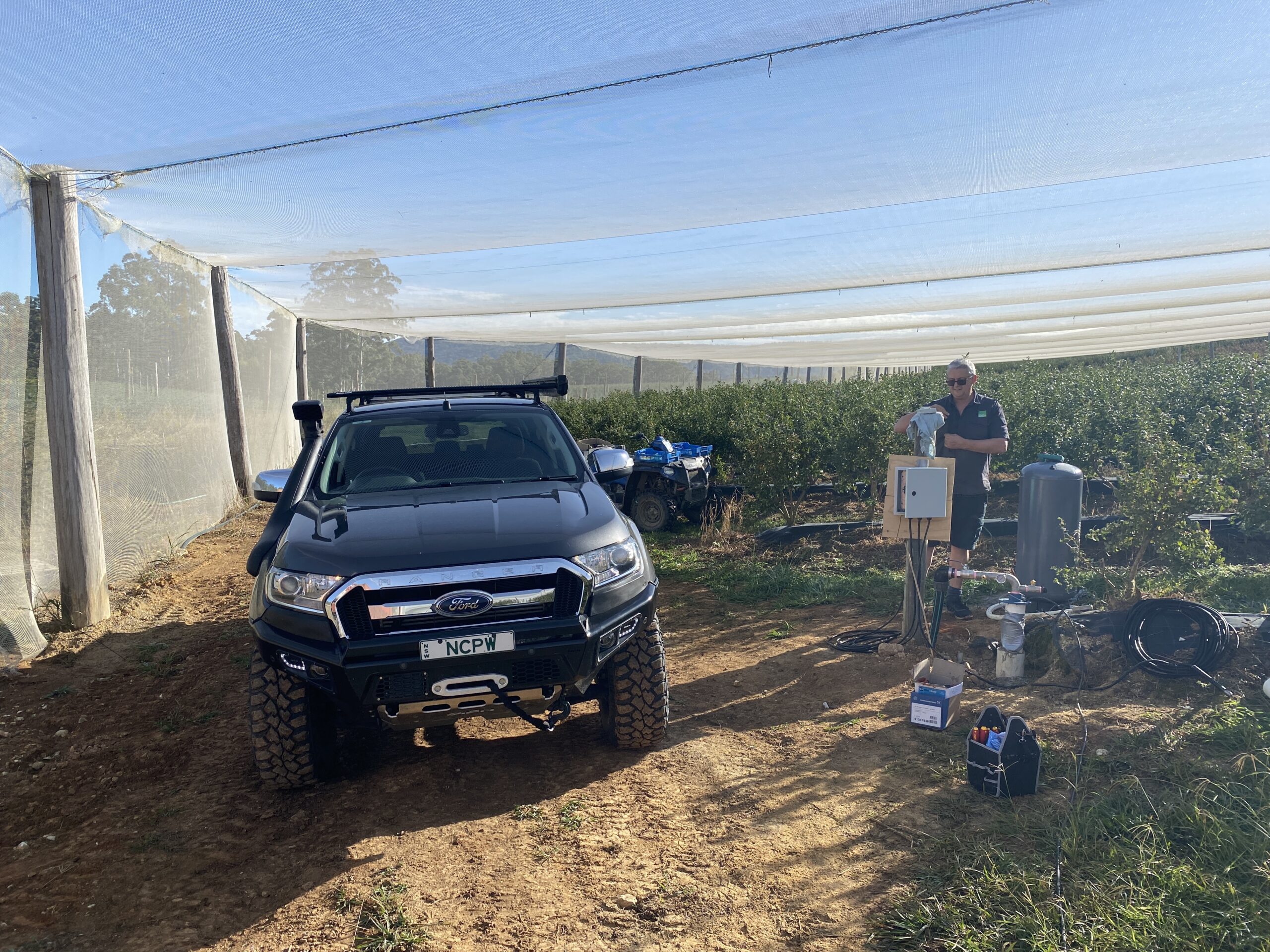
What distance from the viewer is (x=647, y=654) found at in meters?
3.72

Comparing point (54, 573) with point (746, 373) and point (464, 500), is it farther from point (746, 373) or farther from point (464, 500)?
point (746, 373)

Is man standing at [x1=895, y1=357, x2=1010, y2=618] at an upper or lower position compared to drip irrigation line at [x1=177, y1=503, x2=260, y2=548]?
upper

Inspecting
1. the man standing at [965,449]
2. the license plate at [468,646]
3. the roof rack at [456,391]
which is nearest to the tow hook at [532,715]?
the license plate at [468,646]

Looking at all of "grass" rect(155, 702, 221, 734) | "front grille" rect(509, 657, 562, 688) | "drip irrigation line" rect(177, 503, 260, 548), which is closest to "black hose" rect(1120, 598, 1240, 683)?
"front grille" rect(509, 657, 562, 688)

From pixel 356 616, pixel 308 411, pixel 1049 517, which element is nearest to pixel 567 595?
pixel 356 616

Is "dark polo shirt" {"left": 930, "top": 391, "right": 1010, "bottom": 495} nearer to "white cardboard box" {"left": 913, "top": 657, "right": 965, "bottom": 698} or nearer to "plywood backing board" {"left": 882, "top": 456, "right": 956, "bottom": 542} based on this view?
"plywood backing board" {"left": 882, "top": 456, "right": 956, "bottom": 542}

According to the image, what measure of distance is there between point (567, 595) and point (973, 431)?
3.79 m

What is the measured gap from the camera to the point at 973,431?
19.2ft

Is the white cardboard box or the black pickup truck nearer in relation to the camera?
the black pickup truck

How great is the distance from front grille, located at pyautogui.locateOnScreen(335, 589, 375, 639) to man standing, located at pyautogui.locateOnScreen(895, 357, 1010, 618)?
3951 millimetres

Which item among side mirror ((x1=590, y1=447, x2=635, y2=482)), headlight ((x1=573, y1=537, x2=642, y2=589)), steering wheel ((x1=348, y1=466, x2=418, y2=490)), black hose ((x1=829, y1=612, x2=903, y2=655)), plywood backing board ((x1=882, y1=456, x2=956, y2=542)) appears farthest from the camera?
black hose ((x1=829, y1=612, x2=903, y2=655))

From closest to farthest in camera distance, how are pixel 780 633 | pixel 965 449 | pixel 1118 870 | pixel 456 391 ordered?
pixel 1118 870 → pixel 456 391 → pixel 965 449 → pixel 780 633

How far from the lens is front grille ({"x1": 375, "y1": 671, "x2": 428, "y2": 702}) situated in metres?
3.13

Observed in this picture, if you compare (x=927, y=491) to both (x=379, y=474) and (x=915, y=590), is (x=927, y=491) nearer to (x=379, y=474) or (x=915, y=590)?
(x=915, y=590)
